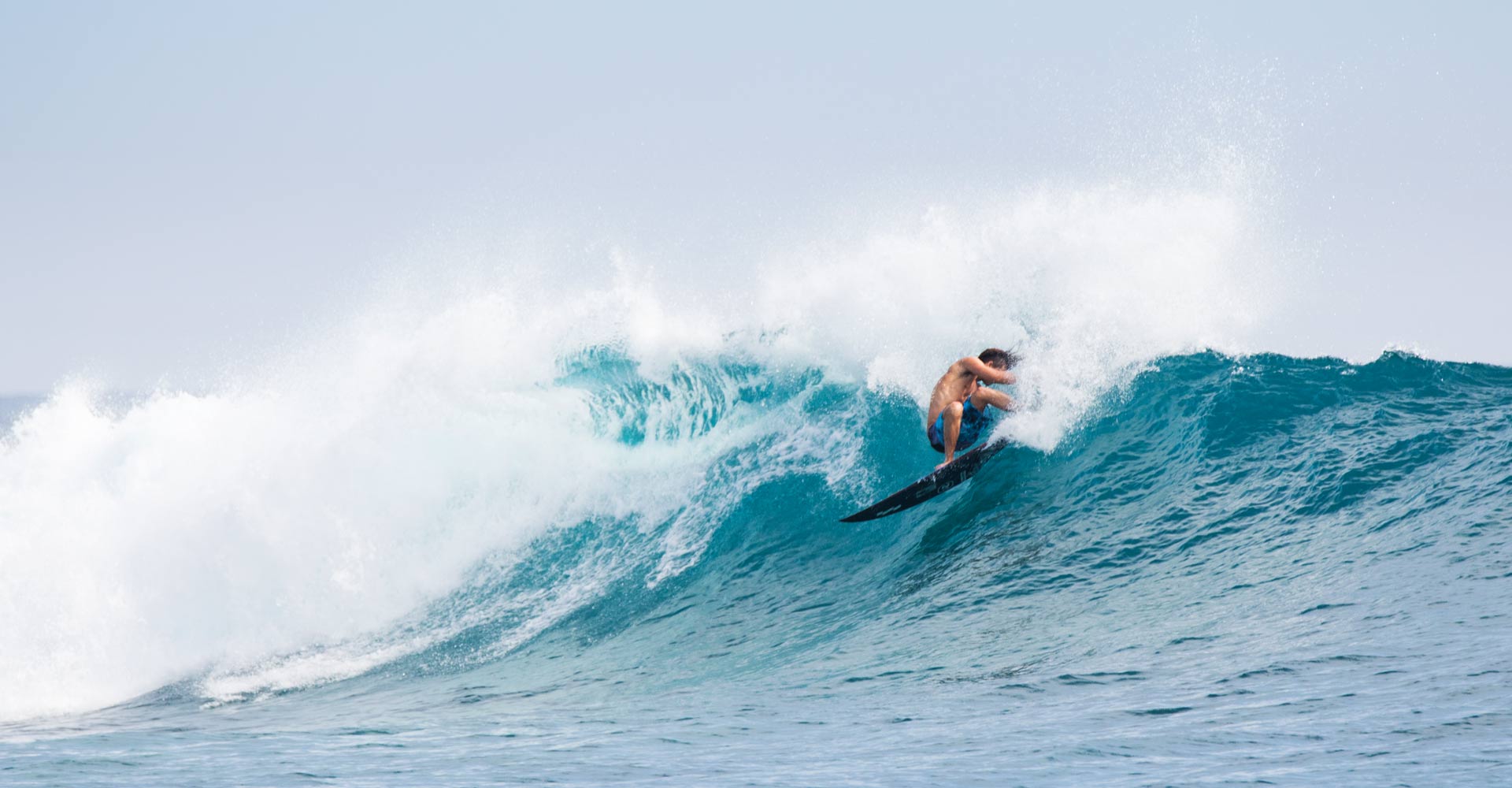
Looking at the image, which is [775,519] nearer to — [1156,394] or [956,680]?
[1156,394]

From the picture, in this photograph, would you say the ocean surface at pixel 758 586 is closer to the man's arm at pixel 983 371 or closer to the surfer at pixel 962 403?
the surfer at pixel 962 403

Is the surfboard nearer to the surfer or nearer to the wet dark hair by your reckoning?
the surfer

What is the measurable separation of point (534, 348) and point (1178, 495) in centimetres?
877

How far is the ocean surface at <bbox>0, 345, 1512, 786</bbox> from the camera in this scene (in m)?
5.75

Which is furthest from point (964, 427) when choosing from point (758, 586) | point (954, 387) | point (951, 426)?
point (758, 586)

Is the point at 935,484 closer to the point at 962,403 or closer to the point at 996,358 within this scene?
the point at 962,403

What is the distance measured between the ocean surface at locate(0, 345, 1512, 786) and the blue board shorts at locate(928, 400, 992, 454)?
0.48 meters

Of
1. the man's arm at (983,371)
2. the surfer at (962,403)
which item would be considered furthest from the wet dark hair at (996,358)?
the man's arm at (983,371)

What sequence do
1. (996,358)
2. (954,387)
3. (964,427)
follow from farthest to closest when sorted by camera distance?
(996,358) < (964,427) < (954,387)

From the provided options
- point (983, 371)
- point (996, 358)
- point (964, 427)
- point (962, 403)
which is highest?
point (996, 358)

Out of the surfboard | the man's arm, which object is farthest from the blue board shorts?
the man's arm

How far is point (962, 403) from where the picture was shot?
1054 cm

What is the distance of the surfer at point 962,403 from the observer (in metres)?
10.5

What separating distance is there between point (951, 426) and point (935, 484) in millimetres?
579
